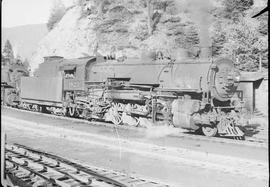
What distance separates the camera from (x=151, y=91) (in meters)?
14.3

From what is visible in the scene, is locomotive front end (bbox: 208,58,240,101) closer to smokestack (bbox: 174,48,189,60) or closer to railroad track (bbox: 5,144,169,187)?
smokestack (bbox: 174,48,189,60)

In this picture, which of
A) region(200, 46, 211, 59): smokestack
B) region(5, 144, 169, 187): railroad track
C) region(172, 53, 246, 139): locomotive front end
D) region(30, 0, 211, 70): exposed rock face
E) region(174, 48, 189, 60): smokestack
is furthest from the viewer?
region(30, 0, 211, 70): exposed rock face

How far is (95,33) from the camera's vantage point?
39688 millimetres

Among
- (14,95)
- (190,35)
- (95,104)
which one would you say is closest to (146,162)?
(95,104)

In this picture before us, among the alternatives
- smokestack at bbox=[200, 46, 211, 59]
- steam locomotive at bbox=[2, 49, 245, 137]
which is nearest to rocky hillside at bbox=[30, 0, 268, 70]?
smokestack at bbox=[200, 46, 211, 59]

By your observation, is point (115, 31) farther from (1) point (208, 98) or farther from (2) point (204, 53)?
(1) point (208, 98)

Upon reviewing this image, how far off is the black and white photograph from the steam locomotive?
4 cm

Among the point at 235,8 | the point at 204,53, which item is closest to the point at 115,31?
the point at 235,8

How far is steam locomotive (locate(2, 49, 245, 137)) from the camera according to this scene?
12.8 m

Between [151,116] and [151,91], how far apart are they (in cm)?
100

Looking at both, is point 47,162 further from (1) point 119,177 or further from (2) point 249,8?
(2) point 249,8

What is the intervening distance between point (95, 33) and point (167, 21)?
29.4ft

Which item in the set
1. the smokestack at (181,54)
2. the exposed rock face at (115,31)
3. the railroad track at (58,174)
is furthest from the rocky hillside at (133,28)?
the railroad track at (58,174)

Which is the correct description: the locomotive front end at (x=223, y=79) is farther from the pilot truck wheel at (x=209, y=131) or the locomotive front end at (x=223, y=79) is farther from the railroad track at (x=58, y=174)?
the railroad track at (x=58, y=174)
